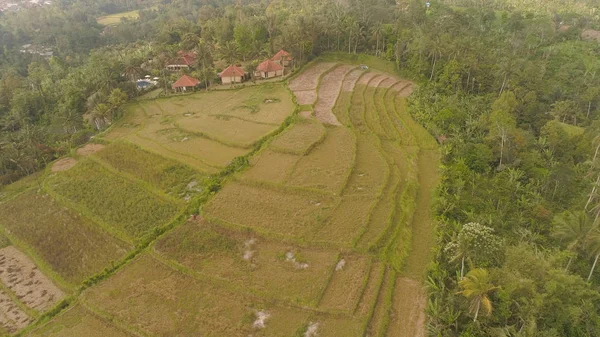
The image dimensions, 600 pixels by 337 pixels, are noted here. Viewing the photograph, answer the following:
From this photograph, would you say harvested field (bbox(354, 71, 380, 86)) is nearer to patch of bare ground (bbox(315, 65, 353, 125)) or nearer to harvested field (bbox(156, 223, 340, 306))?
patch of bare ground (bbox(315, 65, 353, 125))

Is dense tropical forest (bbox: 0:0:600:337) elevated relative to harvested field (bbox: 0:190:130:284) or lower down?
elevated

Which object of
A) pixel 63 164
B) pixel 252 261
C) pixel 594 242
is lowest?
pixel 252 261

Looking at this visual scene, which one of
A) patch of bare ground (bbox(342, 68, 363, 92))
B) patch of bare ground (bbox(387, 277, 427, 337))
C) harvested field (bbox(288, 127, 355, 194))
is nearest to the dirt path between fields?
patch of bare ground (bbox(387, 277, 427, 337))

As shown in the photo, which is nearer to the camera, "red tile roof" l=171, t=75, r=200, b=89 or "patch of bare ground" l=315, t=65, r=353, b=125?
"patch of bare ground" l=315, t=65, r=353, b=125

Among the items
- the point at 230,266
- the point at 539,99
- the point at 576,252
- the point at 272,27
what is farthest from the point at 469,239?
the point at 272,27

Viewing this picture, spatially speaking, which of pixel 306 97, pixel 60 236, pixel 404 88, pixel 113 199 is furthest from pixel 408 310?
pixel 404 88

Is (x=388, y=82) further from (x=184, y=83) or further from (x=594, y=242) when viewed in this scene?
(x=594, y=242)

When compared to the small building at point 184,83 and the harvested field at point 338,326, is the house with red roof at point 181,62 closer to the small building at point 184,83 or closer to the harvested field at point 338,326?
the small building at point 184,83
